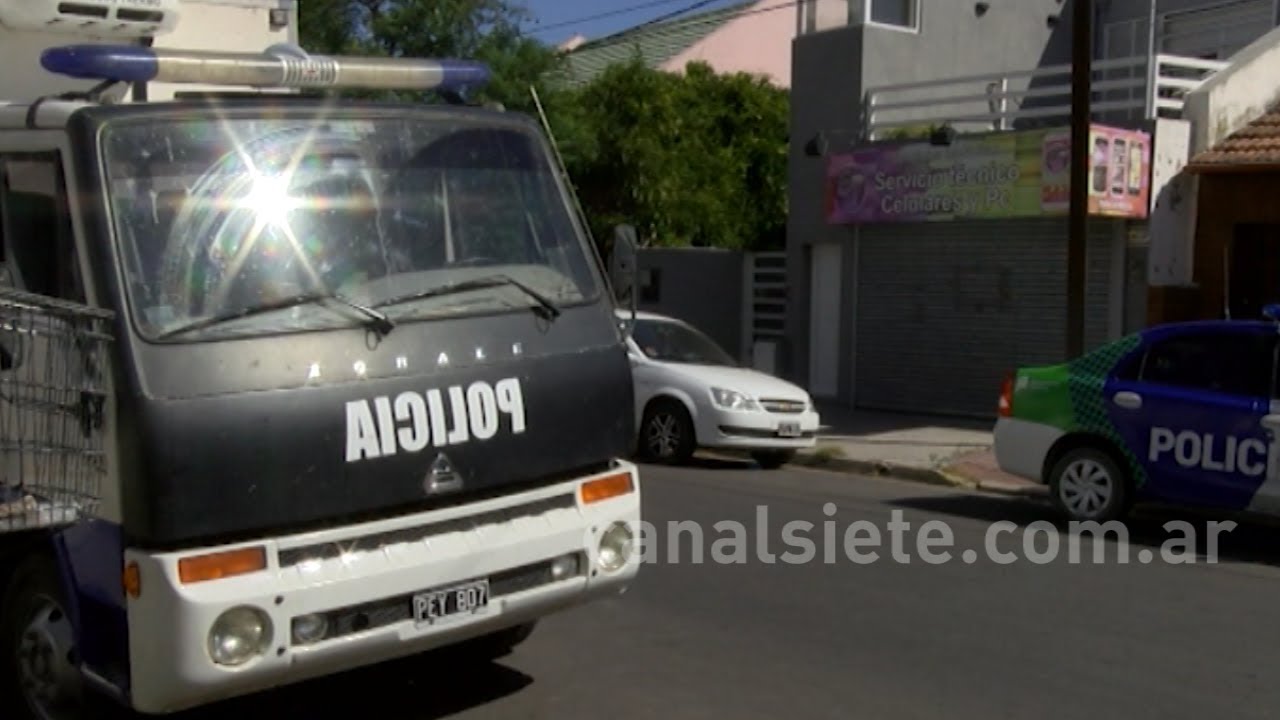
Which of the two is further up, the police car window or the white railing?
the white railing

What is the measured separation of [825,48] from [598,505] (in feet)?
48.5

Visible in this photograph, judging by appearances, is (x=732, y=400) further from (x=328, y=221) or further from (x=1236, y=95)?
(x=328, y=221)

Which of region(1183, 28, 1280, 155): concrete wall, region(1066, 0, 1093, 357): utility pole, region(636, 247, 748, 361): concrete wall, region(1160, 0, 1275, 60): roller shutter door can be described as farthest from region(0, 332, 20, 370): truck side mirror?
region(1160, 0, 1275, 60): roller shutter door

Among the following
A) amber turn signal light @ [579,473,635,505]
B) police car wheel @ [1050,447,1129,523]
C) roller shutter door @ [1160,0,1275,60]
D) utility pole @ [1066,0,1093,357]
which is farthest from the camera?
roller shutter door @ [1160,0,1275,60]

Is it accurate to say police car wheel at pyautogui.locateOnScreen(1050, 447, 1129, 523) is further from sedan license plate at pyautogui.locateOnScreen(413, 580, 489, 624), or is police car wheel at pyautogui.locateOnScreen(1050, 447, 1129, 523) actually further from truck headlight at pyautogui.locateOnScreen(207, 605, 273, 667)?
truck headlight at pyautogui.locateOnScreen(207, 605, 273, 667)

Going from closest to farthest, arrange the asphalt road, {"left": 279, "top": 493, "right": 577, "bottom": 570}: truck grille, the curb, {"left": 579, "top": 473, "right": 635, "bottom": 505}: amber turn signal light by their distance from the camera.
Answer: {"left": 279, "top": 493, "right": 577, "bottom": 570}: truck grille → {"left": 579, "top": 473, "right": 635, "bottom": 505}: amber turn signal light → the asphalt road → the curb

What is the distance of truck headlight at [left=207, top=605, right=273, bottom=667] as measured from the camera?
483 centimetres

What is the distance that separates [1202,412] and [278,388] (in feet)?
23.9

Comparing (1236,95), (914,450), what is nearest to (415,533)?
(914,450)

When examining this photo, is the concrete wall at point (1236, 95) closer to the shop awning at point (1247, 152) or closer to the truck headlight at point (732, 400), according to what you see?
the shop awning at point (1247, 152)

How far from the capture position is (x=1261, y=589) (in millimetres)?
8852

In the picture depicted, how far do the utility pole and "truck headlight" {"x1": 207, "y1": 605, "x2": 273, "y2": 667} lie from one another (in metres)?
10.6

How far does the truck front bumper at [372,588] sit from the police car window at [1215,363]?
5773 mm

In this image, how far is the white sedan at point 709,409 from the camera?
14.0 metres
